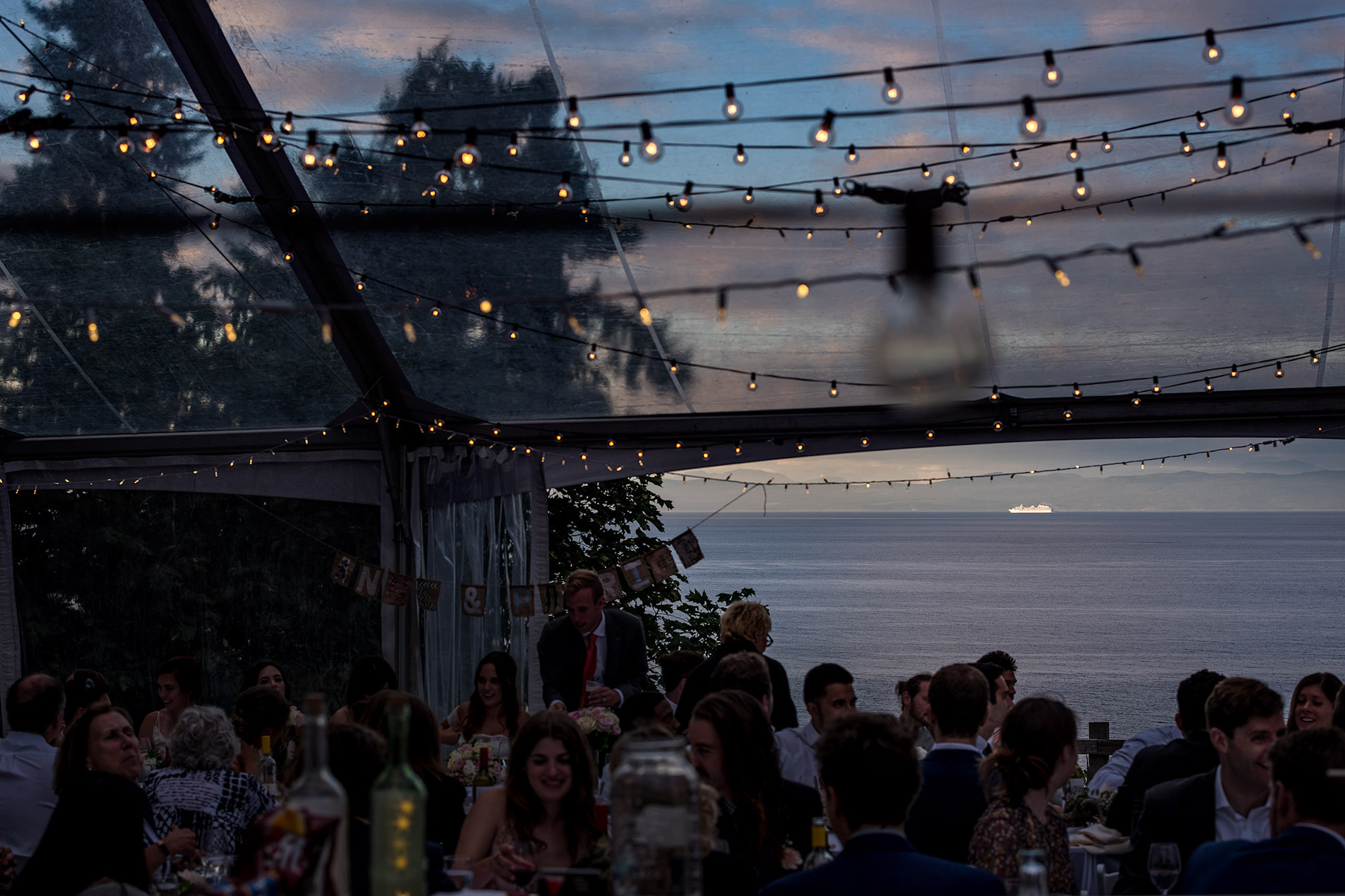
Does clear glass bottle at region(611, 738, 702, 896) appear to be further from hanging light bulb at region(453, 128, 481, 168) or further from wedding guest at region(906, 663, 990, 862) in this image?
hanging light bulb at region(453, 128, 481, 168)

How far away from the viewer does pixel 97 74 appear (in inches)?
258

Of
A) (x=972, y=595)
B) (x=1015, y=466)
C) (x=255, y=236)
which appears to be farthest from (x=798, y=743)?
(x=1015, y=466)

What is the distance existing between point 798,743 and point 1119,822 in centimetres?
121

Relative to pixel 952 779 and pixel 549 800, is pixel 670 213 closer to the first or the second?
pixel 952 779

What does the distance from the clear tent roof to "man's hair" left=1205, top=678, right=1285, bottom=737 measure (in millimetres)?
3086

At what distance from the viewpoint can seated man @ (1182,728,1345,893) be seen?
248 centimetres

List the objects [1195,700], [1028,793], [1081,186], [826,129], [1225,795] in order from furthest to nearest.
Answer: [1081,186]
[826,129]
[1195,700]
[1225,795]
[1028,793]

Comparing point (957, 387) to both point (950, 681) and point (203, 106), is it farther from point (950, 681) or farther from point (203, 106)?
point (203, 106)

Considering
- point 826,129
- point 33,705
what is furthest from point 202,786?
point 826,129

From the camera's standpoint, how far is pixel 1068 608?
4941cm

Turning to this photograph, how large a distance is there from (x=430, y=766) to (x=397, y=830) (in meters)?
2.44

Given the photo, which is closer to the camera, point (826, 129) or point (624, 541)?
point (826, 129)

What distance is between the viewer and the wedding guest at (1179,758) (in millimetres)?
4348

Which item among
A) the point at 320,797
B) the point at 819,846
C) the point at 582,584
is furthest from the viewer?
the point at 582,584
